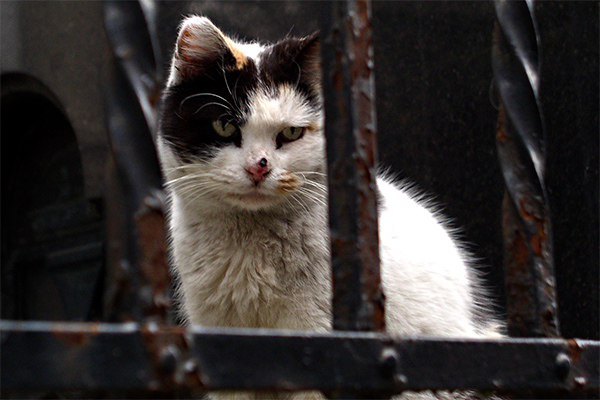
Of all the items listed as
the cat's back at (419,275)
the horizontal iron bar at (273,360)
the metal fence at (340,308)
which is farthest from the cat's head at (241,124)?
the horizontal iron bar at (273,360)

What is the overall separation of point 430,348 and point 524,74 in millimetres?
527

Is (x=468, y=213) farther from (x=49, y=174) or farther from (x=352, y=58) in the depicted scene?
(x=49, y=174)

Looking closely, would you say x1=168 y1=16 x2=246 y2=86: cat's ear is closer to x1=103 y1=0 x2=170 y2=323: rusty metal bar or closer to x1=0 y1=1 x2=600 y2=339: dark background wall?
x1=0 y1=1 x2=600 y2=339: dark background wall

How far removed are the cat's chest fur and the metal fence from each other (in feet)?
2.77

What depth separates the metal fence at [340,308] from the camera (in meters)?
0.71

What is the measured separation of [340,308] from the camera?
917 millimetres

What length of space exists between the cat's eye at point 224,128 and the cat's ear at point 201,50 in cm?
20

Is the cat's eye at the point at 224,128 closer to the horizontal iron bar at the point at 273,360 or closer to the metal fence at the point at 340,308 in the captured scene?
the metal fence at the point at 340,308

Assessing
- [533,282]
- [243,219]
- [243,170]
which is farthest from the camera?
[243,219]

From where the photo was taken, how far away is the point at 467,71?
9.89ft

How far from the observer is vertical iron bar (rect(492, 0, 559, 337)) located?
110 cm

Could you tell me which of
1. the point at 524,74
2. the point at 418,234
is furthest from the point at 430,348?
the point at 418,234

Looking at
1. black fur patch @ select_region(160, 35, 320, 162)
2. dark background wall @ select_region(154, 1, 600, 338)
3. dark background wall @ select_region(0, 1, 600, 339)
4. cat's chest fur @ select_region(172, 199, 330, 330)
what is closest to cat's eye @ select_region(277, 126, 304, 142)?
black fur patch @ select_region(160, 35, 320, 162)

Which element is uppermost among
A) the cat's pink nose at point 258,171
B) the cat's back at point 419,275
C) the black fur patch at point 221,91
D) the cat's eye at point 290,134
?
the black fur patch at point 221,91
